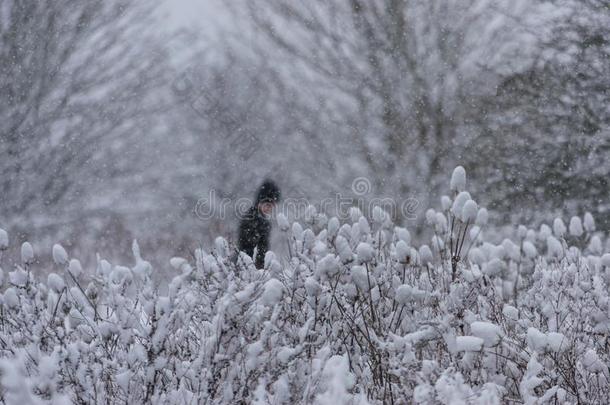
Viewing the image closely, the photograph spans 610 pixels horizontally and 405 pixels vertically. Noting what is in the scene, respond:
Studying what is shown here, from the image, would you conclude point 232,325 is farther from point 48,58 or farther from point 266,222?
point 48,58

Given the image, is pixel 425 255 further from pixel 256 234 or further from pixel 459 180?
pixel 256 234

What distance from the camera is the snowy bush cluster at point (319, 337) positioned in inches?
79.8

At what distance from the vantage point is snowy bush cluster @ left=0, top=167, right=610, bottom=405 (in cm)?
203

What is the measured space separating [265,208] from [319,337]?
3.81 meters

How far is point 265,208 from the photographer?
6.32 metres

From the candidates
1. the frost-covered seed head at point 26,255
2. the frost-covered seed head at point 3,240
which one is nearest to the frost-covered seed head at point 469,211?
the frost-covered seed head at point 26,255

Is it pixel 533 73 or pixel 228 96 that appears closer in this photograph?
pixel 533 73

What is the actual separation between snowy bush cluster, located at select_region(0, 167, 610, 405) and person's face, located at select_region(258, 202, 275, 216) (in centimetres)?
260

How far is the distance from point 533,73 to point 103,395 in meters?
9.08

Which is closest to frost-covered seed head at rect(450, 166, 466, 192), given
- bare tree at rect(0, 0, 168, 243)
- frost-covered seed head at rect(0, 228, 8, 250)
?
frost-covered seed head at rect(0, 228, 8, 250)

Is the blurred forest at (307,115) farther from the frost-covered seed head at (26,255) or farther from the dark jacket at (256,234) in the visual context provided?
the frost-covered seed head at (26,255)

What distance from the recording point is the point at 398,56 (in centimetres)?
1055

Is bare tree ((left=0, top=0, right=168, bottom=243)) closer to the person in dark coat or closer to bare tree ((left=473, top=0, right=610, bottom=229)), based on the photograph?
the person in dark coat

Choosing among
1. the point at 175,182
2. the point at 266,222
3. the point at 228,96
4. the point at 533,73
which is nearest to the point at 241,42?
the point at 228,96
